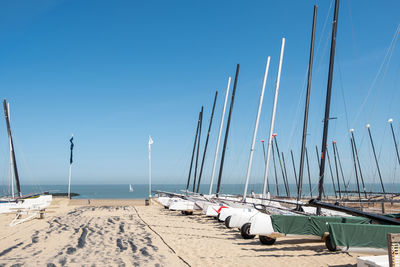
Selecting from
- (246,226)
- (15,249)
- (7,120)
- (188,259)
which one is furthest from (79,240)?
(7,120)

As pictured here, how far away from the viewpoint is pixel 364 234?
32.8 feet

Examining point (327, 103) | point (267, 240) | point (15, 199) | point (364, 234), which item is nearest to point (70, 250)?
point (267, 240)

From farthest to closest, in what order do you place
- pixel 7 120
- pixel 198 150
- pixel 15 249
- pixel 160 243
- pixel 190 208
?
pixel 198 150 < pixel 7 120 < pixel 190 208 < pixel 160 243 < pixel 15 249

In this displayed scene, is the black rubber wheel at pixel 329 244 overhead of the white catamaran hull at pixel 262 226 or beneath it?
beneath

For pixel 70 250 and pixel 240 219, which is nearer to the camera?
pixel 70 250

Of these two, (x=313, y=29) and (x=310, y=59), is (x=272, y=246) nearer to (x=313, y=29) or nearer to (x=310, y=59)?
(x=310, y=59)

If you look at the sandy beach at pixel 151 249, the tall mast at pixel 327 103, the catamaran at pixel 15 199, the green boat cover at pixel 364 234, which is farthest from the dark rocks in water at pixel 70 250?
the catamaran at pixel 15 199

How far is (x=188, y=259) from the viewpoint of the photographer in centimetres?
992

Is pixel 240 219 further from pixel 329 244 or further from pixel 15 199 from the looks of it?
pixel 15 199

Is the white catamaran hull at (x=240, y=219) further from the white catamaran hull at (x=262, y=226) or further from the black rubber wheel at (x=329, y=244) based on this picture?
the black rubber wheel at (x=329, y=244)

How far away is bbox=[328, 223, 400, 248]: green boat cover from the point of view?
9969 mm

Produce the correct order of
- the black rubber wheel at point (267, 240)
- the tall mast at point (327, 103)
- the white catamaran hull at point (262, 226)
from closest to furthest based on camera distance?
the white catamaran hull at point (262, 226) < the black rubber wheel at point (267, 240) < the tall mast at point (327, 103)

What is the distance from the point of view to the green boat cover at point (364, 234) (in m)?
9.97

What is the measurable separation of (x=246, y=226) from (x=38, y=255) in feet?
24.1
